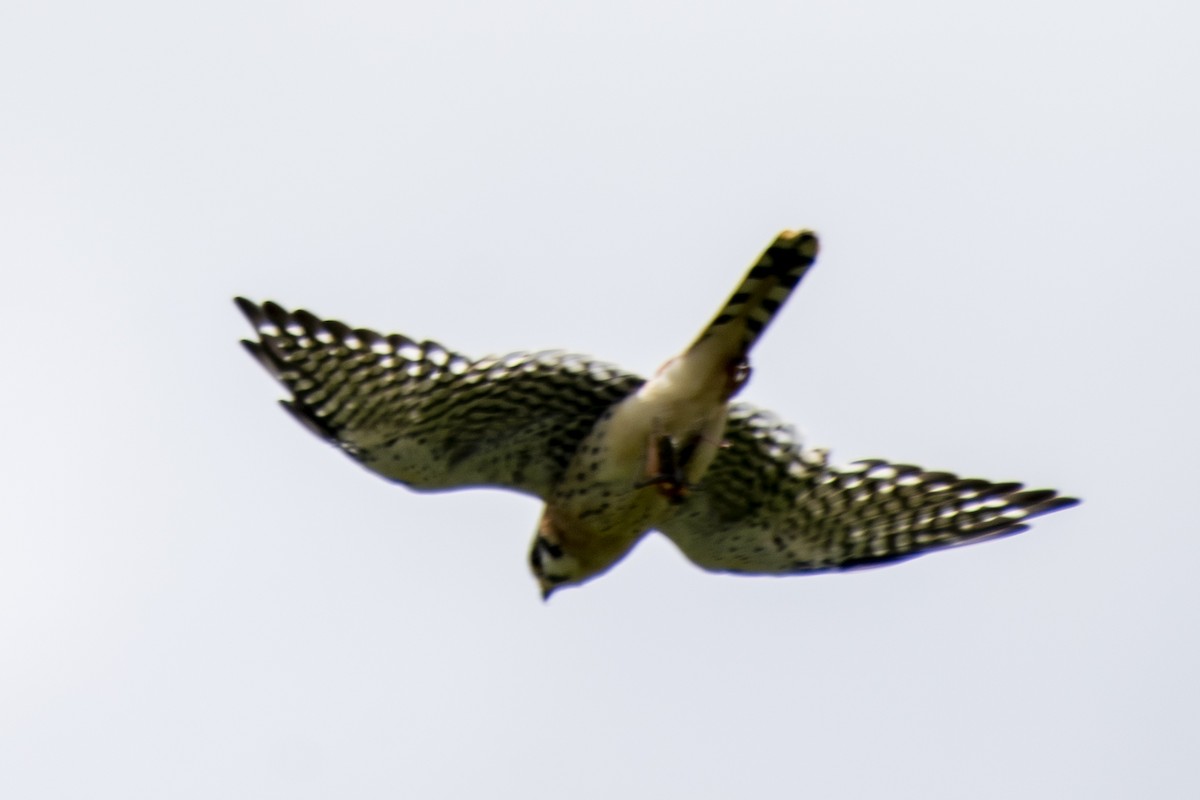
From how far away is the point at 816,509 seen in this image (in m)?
9.40

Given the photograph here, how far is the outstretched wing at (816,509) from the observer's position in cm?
911

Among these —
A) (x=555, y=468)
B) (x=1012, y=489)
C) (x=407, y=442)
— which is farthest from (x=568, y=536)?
(x=1012, y=489)

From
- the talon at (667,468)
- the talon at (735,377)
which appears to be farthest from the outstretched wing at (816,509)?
the talon at (667,468)

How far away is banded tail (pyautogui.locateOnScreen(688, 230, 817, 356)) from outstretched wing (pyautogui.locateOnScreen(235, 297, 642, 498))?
17.3 inches

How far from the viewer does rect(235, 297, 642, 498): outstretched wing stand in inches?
336

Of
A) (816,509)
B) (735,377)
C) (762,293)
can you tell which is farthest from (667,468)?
(816,509)

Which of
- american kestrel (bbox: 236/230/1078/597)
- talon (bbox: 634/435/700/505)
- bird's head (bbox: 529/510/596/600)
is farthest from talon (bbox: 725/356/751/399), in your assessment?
bird's head (bbox: 529/510/596/600)

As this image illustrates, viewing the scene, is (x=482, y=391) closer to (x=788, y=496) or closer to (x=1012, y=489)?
(x=788, y=496)

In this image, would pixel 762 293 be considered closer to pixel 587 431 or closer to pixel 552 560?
pixel 587 431

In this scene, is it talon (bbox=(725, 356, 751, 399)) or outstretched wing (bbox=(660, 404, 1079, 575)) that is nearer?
talon (bbox=(725, 356, 751, 399))

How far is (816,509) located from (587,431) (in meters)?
1.28

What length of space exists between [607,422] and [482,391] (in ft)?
1.84

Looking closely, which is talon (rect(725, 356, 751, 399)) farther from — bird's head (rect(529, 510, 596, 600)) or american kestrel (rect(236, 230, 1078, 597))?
bird's head (rect(529, 510, 596, 600))

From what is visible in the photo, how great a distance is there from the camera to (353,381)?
8.74 m
